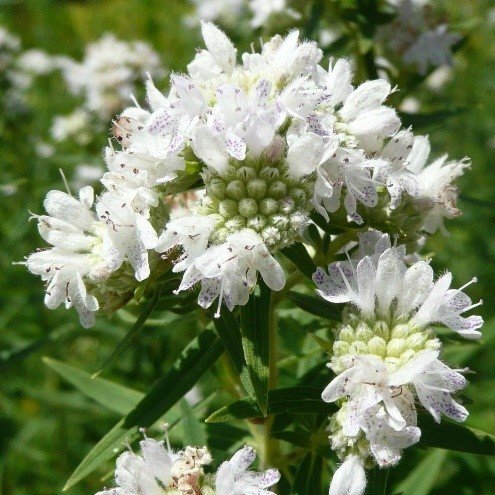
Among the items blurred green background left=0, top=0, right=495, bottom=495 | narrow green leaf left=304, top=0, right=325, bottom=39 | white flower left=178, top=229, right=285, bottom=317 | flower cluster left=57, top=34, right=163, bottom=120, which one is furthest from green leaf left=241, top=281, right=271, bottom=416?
flower cluster left=57, top=34, right=163, bottom=120

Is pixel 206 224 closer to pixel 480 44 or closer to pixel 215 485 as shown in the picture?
pixel 215 485

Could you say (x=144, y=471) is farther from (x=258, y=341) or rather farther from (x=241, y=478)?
(x=258, y=341)

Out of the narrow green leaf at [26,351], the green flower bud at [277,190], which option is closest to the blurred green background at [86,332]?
the narrow green leaf at [26,351]

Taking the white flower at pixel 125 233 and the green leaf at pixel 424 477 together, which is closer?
the white flower at pixel 125 233

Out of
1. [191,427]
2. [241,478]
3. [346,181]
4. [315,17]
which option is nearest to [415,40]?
[315,17]

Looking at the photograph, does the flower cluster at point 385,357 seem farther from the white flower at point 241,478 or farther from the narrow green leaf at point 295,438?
the narrow green leaf at point 295,438

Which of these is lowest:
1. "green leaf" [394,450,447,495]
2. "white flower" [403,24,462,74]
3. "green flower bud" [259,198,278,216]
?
"green leaf" [394,450,447,495]

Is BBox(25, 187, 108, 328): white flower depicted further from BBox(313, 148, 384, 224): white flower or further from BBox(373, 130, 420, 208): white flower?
BBox(373, 130, 420, 208): white flower
